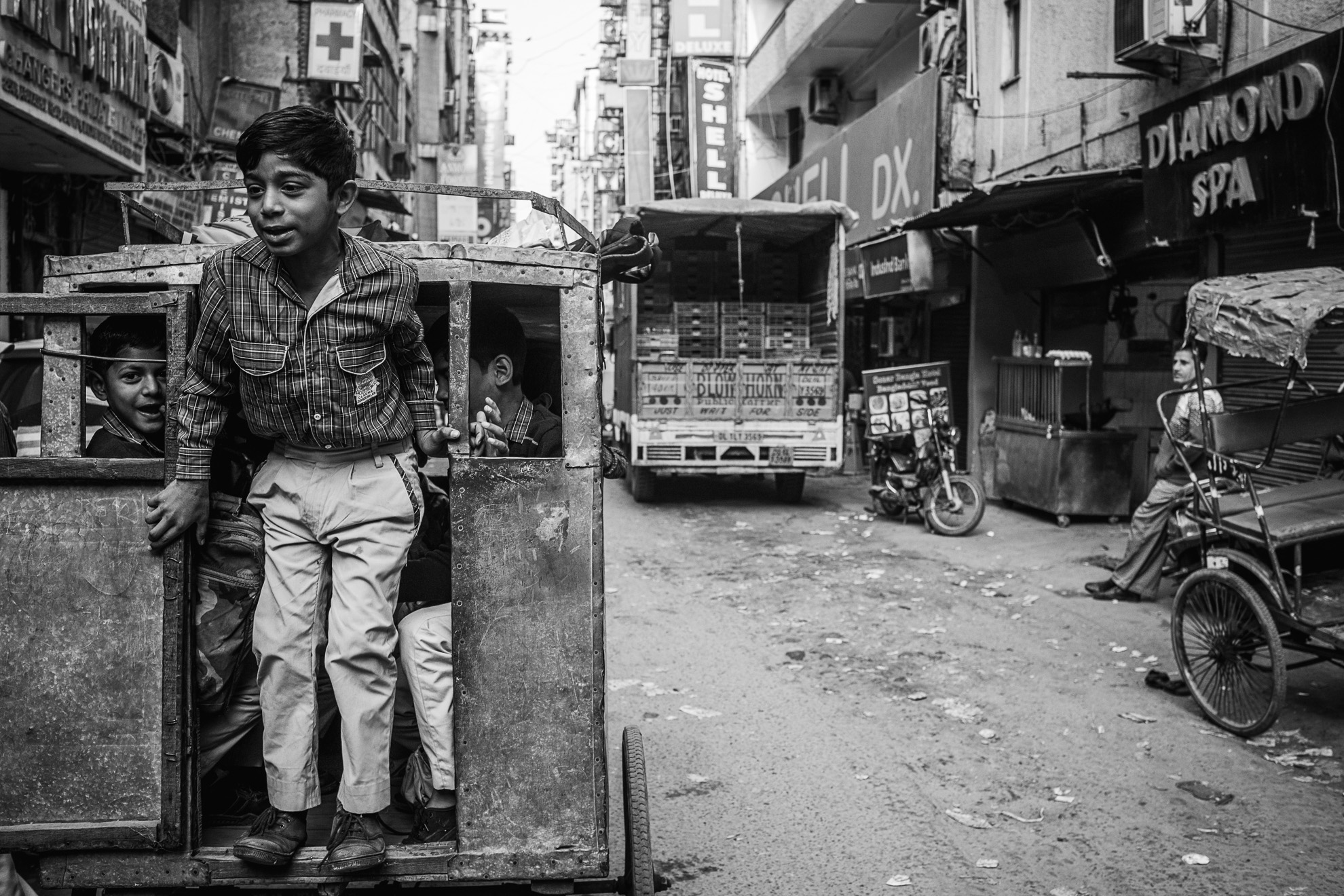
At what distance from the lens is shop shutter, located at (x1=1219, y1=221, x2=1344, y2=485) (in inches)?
351

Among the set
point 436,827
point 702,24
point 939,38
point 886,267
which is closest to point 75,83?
point 436,827

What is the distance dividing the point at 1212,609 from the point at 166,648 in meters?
5.03

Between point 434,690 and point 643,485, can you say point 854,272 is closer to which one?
point 643,485

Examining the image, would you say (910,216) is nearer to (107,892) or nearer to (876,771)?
(876,771)

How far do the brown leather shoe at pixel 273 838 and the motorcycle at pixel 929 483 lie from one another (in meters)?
9.63

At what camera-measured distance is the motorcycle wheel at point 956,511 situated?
11.6m

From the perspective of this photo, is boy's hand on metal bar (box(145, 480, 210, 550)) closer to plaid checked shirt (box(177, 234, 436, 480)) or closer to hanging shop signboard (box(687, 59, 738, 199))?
plaid checked shirt (box(177, 234, 436, 480))

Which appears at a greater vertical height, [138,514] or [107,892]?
[138,514]

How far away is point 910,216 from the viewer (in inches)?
622

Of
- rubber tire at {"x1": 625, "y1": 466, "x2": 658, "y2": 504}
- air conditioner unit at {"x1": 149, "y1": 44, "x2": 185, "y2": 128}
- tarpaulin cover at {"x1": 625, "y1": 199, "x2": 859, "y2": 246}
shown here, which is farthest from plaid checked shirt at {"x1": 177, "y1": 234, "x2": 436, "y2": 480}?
air conditioner unit at {"x1": 149, "y1": 44, "x2": 185, "y2": 128}

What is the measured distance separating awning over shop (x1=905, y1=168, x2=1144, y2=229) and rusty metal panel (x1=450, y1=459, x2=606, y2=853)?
902 cm

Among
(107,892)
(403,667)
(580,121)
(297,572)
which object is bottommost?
(107,892)

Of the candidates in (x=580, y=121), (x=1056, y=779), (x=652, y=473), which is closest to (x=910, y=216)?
(x=652, y=473)

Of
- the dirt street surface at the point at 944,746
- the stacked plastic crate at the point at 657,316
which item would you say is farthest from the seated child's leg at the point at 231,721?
the stacked plastic crate at the point at 657,316
